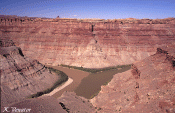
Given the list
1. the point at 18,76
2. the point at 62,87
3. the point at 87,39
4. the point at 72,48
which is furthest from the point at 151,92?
the point at 87,39

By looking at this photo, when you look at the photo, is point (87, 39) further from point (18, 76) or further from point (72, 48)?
point (18, 76)

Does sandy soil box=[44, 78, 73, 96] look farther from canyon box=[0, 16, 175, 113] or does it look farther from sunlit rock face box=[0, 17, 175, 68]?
sunlit rock face box=[0, 17, 175, 68]

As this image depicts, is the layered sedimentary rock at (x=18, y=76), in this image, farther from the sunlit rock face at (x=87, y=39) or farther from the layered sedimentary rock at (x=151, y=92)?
the sunlit rock face at (x=87, y=39)

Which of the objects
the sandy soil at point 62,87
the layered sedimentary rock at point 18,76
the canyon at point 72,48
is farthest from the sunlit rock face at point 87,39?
the layered sedimentary rock at point 18,76

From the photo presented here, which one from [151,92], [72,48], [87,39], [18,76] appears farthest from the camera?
[87,39]

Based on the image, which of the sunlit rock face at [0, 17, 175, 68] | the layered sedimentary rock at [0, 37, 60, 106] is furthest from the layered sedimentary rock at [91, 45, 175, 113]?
the sunlit rock face at [0, 17, 175, 68]

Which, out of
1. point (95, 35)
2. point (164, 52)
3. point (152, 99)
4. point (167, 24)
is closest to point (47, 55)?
point (95, 35)
